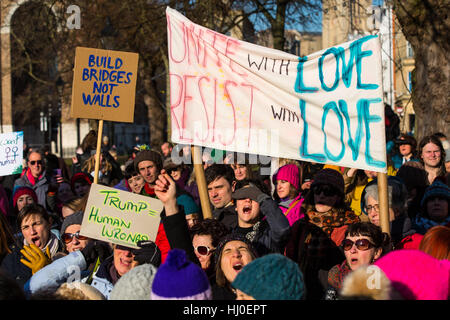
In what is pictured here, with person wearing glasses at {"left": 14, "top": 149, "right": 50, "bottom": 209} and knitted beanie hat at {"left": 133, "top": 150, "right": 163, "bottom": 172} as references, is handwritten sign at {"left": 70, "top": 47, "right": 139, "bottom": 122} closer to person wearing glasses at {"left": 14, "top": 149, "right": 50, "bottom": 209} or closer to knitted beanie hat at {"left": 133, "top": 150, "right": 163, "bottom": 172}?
knitted beanie hat at {"left": 133, "top": 150, "right": 163, "bottom": 172}

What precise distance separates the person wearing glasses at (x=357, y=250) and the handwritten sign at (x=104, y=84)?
230 centimetres

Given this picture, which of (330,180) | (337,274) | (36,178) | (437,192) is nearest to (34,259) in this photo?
(337,274)

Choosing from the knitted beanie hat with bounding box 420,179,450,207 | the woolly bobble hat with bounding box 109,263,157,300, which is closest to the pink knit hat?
the woolly bobble hat with bounding box 109,263,157,300

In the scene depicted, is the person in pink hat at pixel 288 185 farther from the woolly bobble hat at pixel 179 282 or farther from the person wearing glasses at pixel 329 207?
the woolly bobble hat at pixel 179 282

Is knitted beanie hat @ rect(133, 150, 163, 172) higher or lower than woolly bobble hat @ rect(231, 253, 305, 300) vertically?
higher

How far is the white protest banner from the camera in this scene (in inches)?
179

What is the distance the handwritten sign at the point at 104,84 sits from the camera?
5461mm

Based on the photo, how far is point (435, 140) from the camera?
674 cm

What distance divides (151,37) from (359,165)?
14.9 meters

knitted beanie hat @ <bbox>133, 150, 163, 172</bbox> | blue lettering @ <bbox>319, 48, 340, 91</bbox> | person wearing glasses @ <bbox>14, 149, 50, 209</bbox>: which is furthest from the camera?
person wearing glasses @ <bbox>14, 149, 50, 209</bbox>

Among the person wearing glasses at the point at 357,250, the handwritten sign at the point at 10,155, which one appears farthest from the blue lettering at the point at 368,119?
the handwritten sign at the point at 10,155

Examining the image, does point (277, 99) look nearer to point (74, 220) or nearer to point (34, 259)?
point (74, 220)
